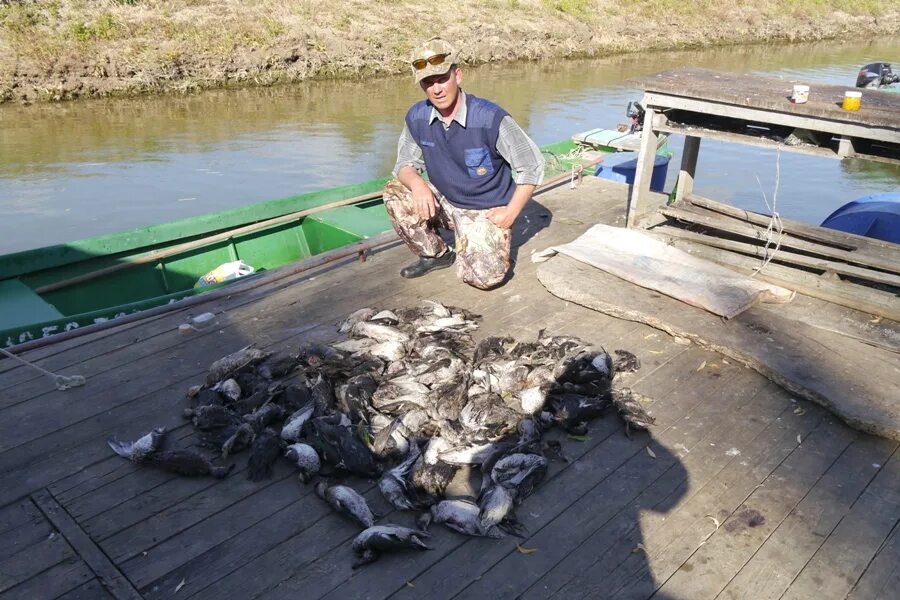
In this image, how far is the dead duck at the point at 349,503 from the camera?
10.5 ft

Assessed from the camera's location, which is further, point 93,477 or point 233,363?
point 233,363

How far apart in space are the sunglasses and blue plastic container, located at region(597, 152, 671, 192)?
5.20 m

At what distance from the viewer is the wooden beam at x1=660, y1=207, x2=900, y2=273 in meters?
5.25

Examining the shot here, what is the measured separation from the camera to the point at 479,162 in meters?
5.42

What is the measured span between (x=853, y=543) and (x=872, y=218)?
6.26 metres

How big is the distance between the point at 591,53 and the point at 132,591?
28.6m

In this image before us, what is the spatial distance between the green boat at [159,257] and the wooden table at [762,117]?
3.12 metres

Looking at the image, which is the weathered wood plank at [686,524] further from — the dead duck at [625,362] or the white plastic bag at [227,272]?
the white plastic bag at [227,272]

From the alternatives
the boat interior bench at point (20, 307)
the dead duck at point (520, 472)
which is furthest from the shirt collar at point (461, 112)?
the boat interior bench at point (20, 307)

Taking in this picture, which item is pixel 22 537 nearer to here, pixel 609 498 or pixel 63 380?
pixel 63 380

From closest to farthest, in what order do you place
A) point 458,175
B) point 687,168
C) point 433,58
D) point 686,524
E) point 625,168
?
1. point 686,524
2. point 433,58
3. point 458,175
4. point 687,168
5. point 625,168

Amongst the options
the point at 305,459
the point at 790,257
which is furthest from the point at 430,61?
the point at 790,257

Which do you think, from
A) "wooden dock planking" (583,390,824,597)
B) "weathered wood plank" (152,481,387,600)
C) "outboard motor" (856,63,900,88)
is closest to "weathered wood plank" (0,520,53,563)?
"weathered wood plank" (152,481,387,600)

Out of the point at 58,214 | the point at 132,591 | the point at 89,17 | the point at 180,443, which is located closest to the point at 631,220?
the point at 180,443
